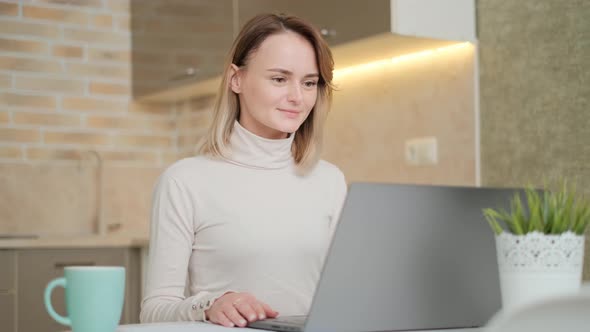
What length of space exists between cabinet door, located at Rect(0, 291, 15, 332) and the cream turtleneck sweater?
1.79m

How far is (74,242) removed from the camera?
3.55 m

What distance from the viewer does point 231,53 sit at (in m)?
1.98

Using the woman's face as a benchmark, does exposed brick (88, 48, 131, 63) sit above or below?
above

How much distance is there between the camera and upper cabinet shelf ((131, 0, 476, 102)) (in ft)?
9.43

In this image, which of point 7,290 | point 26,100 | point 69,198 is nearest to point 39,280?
point 7,290

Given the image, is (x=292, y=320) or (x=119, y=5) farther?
(x=119, y=5)

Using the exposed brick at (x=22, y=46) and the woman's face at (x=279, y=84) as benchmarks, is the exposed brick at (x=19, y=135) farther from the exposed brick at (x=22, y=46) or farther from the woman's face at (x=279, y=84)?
the woman's face at (x=279, y=84)

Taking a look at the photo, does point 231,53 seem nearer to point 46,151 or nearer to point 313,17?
point 313,17

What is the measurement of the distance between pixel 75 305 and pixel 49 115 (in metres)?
3.11

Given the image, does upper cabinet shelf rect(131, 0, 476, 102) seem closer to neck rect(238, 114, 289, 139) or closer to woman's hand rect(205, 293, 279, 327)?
neck rect(238, 114, 289, 139)

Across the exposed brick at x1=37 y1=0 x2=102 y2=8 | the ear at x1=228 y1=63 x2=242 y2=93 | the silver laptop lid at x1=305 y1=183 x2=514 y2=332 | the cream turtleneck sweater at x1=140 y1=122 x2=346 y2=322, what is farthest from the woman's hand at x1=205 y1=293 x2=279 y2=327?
the exposed brick at x1=37 y1=0 x2=102 y2=8

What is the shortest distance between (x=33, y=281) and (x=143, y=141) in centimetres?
112

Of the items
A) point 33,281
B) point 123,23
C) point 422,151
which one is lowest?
point 33,281

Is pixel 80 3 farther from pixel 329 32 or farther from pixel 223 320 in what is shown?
pixel 223 320
